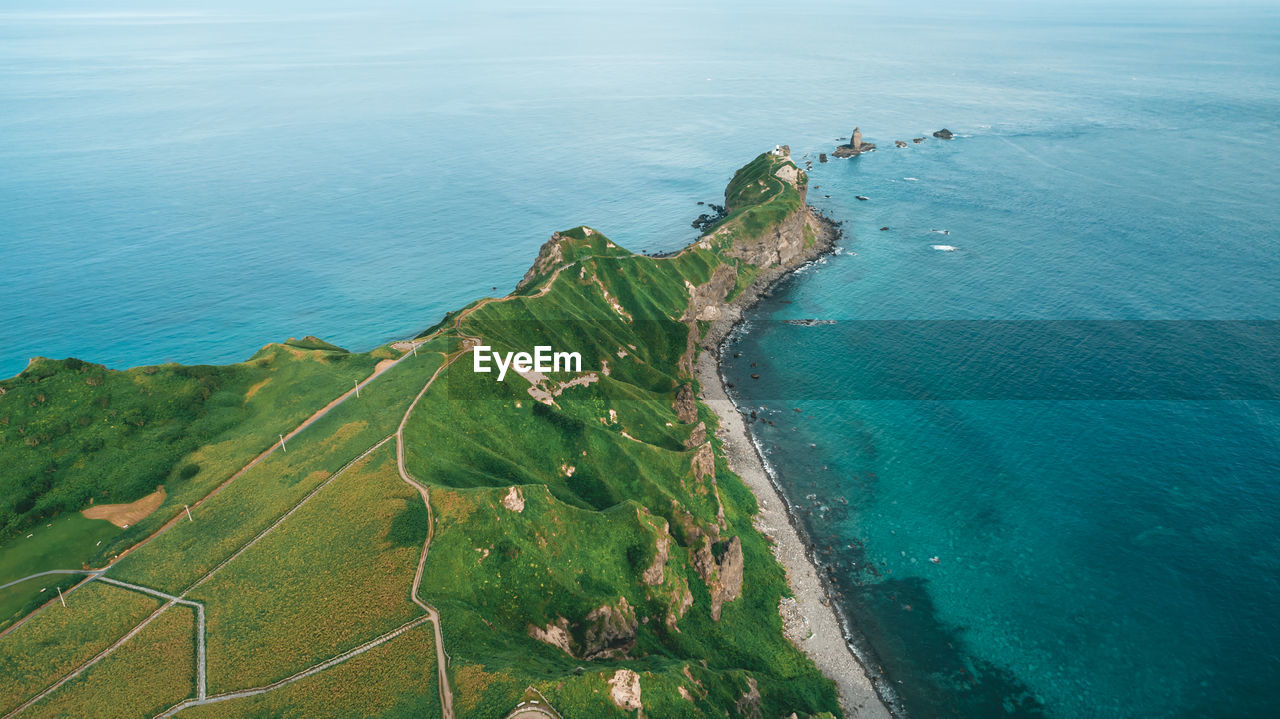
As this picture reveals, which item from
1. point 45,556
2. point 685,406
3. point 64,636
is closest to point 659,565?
point 685,406

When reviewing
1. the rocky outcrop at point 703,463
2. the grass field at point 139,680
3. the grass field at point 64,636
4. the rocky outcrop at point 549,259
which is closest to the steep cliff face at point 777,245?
the rocky outcrop at point 549,259

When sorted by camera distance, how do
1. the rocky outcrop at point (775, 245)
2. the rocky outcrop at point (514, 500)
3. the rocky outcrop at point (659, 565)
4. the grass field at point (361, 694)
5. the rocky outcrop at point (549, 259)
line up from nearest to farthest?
the grass field at point (361, 694)
the rocky outcrop at point (514, 500)
the rocky outcrop at point (659, 565)
the rocky outcrop at point (549, 259)
the rocky outcrop at point (775, 245)

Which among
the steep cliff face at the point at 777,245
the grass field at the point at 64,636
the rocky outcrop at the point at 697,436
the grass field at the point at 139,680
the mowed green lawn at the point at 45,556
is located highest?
the steep cliff face at the point at 777,245

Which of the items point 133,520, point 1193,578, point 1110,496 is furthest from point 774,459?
point 133,520

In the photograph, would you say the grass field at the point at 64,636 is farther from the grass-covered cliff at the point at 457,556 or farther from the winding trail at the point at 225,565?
the winding trail at the point at 225,565

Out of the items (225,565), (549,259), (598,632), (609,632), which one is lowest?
(609,632)

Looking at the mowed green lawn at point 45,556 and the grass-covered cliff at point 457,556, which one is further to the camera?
the mowed green lawn at point 45,556

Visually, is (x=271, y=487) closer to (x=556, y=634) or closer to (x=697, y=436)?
(x=556, y=634)
